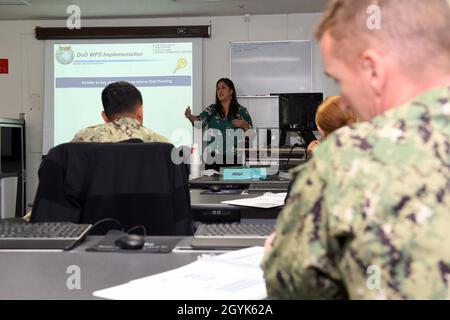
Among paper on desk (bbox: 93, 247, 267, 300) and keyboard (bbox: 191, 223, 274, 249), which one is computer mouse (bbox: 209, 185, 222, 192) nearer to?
keyboard (bbox: 191, 223, 274, 249)

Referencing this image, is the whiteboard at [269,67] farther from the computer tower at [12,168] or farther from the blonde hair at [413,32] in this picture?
the blonde hair at [413,32]

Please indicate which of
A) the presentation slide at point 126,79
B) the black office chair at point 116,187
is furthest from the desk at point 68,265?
the presentation slide at point 126,79

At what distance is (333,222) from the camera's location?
455 mm

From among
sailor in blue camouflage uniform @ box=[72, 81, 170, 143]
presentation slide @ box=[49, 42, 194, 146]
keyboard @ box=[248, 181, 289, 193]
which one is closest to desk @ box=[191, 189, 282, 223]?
keyboard @ box=[248, 181, 289, 193]

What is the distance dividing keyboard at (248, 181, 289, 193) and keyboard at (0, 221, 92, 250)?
3.80 feet

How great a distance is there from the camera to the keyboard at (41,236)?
3.67 ft

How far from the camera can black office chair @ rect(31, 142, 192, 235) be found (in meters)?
1.61

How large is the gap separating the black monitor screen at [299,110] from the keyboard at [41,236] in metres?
2.74

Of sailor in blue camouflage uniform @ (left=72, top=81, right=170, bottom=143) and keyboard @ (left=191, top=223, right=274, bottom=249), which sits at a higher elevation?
sailor in blue camouflage uniform @ (left=72, top=81, right=170, bottom=143)

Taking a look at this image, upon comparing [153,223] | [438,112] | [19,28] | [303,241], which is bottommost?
[153,223]

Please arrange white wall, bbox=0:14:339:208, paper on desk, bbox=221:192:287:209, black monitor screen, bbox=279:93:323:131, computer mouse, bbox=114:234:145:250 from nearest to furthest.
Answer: computer mouse, bbox=114:234:145:250 < paper on desk, bbox=221:192:287:209 < black monitor screen, bbox=279:93:323:131 < white wall, bbox=0:14:339:208
